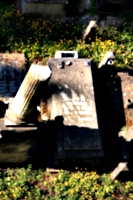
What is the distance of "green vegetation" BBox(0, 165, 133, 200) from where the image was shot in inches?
430

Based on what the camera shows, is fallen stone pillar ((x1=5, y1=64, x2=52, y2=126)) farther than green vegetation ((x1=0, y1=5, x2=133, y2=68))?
No

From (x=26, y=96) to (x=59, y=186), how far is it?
14.9 feet

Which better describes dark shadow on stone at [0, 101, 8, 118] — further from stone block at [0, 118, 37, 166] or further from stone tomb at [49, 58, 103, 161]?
stone tomb at [49, 58, 103, 161]

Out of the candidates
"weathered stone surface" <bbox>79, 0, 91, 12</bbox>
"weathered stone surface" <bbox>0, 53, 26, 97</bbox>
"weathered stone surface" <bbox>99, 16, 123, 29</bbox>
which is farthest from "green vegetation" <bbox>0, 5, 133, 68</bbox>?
"weathered stone surface" <bbox>79, 0, 91, 12</bbox>

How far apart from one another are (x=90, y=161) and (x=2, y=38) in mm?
5965

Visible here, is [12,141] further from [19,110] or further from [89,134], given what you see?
[89,134]

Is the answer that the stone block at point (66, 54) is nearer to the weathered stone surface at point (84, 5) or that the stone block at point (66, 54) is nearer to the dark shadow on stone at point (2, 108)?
the weathered stone surface at point (84, 5)

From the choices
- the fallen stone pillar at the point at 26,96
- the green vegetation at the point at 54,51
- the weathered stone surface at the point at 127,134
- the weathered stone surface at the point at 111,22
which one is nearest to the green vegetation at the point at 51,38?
the green vegetation at the point at 54,51

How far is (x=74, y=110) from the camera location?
11.6 meters

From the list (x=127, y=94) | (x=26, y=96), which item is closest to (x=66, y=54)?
(x=127, y=94)

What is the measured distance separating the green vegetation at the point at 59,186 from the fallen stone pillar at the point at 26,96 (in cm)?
303

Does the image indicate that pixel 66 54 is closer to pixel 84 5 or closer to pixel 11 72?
pixel 11 72

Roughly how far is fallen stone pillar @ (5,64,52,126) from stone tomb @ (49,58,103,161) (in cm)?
263

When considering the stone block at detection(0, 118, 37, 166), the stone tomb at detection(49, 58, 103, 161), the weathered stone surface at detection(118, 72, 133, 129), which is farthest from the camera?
the weathered stone surface at detection(118, 72, 133, 129)
